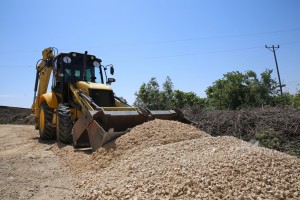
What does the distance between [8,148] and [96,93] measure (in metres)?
2.80

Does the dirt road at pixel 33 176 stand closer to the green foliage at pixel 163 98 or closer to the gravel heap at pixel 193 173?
the gravel heap at pixel 193 173

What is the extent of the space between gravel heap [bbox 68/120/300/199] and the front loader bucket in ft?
1.65

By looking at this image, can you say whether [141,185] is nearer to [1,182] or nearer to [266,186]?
[266,186]

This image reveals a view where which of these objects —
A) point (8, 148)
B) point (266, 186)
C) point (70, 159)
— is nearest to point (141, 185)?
point (266, 186)

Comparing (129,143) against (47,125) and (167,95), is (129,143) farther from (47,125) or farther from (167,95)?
(167,95)

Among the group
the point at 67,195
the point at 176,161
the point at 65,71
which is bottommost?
the point at 67,195

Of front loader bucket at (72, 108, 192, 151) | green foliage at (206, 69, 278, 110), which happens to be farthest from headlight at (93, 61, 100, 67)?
green foliage at (206, 69, 278, 110)

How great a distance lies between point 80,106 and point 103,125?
1.91 m

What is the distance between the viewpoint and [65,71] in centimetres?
945

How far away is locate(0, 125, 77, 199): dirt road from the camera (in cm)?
430

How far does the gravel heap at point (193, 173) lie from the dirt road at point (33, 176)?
0.32m

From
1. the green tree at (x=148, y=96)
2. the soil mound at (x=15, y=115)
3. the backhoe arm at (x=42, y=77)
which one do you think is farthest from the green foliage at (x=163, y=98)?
the backhoe arm at (x=42, y=77)

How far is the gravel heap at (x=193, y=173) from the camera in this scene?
3633 millimetres

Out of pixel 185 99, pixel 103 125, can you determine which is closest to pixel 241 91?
pixel 185 99
